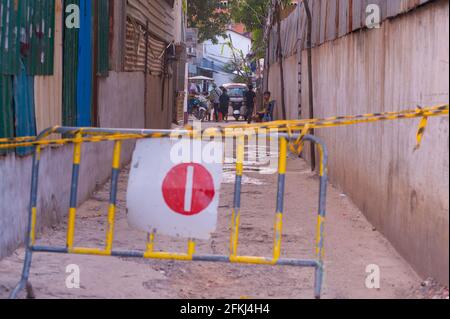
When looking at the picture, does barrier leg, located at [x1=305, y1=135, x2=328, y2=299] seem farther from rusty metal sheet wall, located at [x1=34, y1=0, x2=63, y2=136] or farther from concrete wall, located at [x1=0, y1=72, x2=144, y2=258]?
rusty metal sheet wall, located at [x1=34, y1=0, x2=63, y2=136]

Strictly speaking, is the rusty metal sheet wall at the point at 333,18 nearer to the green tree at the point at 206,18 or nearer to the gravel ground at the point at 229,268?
the gravel ground at the point at 229,268

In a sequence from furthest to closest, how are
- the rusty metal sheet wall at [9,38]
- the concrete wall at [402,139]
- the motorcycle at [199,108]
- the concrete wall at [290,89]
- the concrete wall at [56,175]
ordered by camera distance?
the motorcycle at [199,108], the concrete wall at [290,89], the concrete wall at [56,175], the rusty metal sheet wall at [9,38], the concrete wall at [402,139]

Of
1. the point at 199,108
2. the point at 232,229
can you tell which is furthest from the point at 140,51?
the point at 199,108

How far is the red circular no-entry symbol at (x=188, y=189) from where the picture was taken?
216 inches

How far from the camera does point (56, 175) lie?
8914 millimetres

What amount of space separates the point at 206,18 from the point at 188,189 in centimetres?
4608

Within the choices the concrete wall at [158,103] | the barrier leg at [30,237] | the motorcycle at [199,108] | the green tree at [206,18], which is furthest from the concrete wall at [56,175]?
the green tree at [206,18]

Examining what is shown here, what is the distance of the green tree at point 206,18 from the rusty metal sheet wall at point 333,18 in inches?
1105
